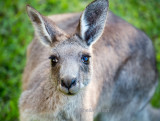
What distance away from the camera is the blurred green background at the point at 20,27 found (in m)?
6.54

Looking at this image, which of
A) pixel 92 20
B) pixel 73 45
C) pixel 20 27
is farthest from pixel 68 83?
pixel 20 27

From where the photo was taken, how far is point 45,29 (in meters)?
4.55

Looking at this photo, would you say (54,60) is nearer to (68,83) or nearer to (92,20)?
(68,83)

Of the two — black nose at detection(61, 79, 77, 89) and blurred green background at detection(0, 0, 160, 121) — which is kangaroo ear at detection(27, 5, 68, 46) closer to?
black nose at detection(61, 79, 77, 89)

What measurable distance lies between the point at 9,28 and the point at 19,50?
649 mm

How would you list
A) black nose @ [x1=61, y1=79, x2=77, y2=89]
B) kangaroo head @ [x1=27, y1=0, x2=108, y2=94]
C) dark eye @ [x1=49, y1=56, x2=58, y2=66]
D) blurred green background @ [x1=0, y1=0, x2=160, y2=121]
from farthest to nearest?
1. blurred green background @ [x1=0, y1=0, x2=160, y2=121]
2. dark eye @ [x1=49, y1=56, x2=58, y2=66]
3. kangaroo head @ [x1=27, y1=0, x2=108, y2=94]
4. black nose @ [x1=61, y1=79, x2=77, y2=89]

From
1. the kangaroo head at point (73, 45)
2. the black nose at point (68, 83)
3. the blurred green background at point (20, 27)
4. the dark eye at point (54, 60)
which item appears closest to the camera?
the black nose at point (68, 83)

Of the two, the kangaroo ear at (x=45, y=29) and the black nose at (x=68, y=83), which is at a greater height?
the kangaroo ear at (x=45, y=29)

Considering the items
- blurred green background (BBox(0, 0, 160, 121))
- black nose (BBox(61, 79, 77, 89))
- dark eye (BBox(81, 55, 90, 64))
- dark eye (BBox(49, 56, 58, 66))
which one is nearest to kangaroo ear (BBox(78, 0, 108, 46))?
dark eye (BBox(81, 55, 90, 64))

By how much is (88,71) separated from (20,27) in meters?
3.31

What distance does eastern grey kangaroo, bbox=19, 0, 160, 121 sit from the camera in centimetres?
443

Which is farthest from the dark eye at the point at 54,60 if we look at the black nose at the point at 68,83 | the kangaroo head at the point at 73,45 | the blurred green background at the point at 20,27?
the blurred green background at the point at 20,27

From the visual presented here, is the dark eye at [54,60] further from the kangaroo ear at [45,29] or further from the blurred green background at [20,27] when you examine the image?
the blurred green background at [20,27]

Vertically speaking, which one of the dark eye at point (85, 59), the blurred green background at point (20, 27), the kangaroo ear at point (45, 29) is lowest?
the blurred green background at point (20, 27)
